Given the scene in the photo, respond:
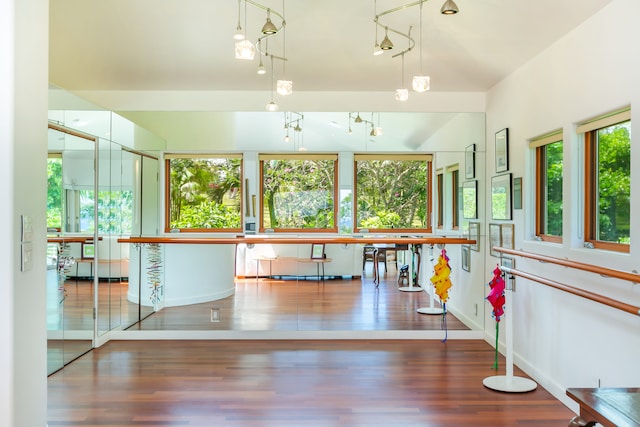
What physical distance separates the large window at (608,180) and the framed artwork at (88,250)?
4.09 meters

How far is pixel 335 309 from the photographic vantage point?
216 inches

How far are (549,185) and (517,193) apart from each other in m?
A: 0.38

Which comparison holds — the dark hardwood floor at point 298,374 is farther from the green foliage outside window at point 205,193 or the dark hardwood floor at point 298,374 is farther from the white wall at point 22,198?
the white wall at point 22,198

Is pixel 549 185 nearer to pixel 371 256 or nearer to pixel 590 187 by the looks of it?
pixel 590 187

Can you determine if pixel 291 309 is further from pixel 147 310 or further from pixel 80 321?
pixel 80 321

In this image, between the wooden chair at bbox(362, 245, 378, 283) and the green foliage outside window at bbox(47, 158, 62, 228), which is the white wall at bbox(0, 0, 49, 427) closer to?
the green foliage outside window at bbox(47, 158, 62, 228)

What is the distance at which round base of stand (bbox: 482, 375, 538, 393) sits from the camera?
3.85 meters

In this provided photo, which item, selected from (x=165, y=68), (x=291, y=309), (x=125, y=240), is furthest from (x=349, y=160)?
(x=125, y=240)

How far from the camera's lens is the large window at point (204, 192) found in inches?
225

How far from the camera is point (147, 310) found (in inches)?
230

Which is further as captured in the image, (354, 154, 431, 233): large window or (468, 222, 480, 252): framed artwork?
(354, 154, 431, 233): large window

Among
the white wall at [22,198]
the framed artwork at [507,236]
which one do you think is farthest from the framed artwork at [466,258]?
the white wall at [22,198]

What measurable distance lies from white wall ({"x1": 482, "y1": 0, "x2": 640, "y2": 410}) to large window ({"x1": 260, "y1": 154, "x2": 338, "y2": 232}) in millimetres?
1921

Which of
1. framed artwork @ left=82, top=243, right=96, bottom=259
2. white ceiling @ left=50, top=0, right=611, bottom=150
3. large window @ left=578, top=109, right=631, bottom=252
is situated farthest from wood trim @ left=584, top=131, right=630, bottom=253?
framed artwork @ left=82, top=243, right=96, bottom=259
